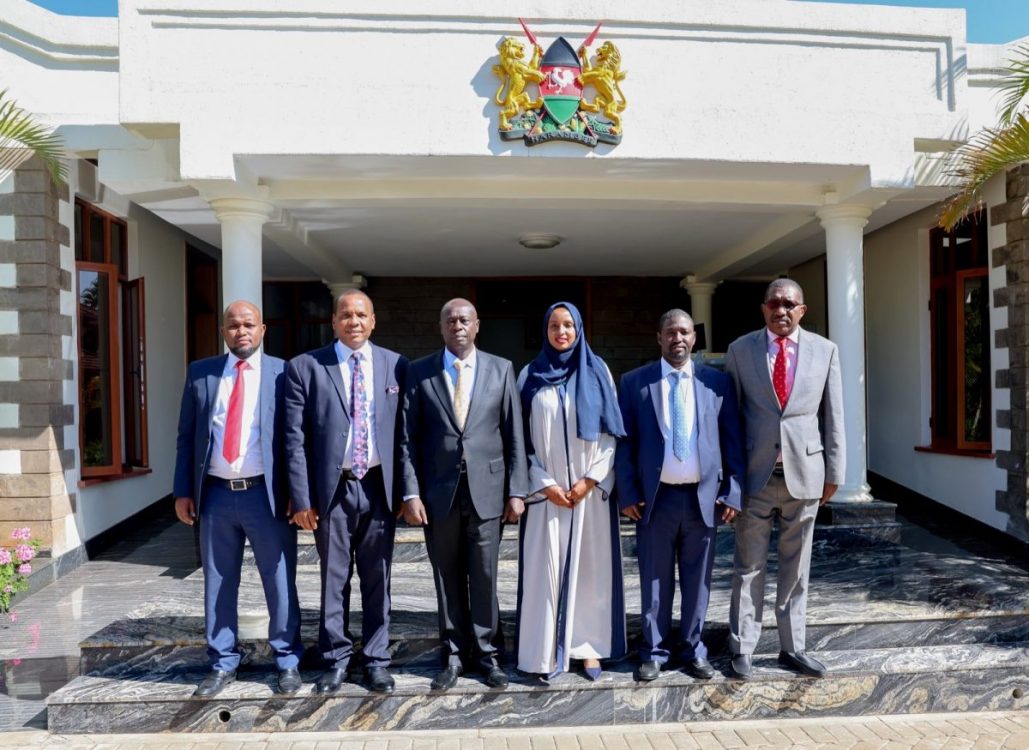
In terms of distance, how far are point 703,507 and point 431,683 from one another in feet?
5.19

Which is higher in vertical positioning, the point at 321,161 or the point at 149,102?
the point at 149,102

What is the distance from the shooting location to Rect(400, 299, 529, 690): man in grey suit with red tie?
12.0 feet

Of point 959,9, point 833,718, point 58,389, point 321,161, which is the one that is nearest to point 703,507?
point 833,718

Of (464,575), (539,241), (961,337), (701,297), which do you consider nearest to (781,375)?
(464,575)

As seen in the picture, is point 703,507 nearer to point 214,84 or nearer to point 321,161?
point 321,161

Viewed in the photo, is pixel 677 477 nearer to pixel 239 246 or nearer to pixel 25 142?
pixel 239 246

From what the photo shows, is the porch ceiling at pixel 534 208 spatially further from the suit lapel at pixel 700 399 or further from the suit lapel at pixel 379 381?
the suit lapel at pixel 700 399

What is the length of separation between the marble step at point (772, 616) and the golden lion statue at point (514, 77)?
10.6 feet

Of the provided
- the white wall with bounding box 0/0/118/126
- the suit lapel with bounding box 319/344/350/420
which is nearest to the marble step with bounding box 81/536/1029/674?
the suit lapel with bounding box 319/344/350/420

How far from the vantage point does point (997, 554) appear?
6203 mm

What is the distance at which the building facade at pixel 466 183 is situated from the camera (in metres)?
5.33

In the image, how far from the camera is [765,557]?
3.89 metres

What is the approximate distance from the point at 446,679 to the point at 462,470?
1.03 meters

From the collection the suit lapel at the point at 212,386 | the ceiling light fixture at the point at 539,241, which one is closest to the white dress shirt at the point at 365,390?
the suit lapel at the point at 212,386
